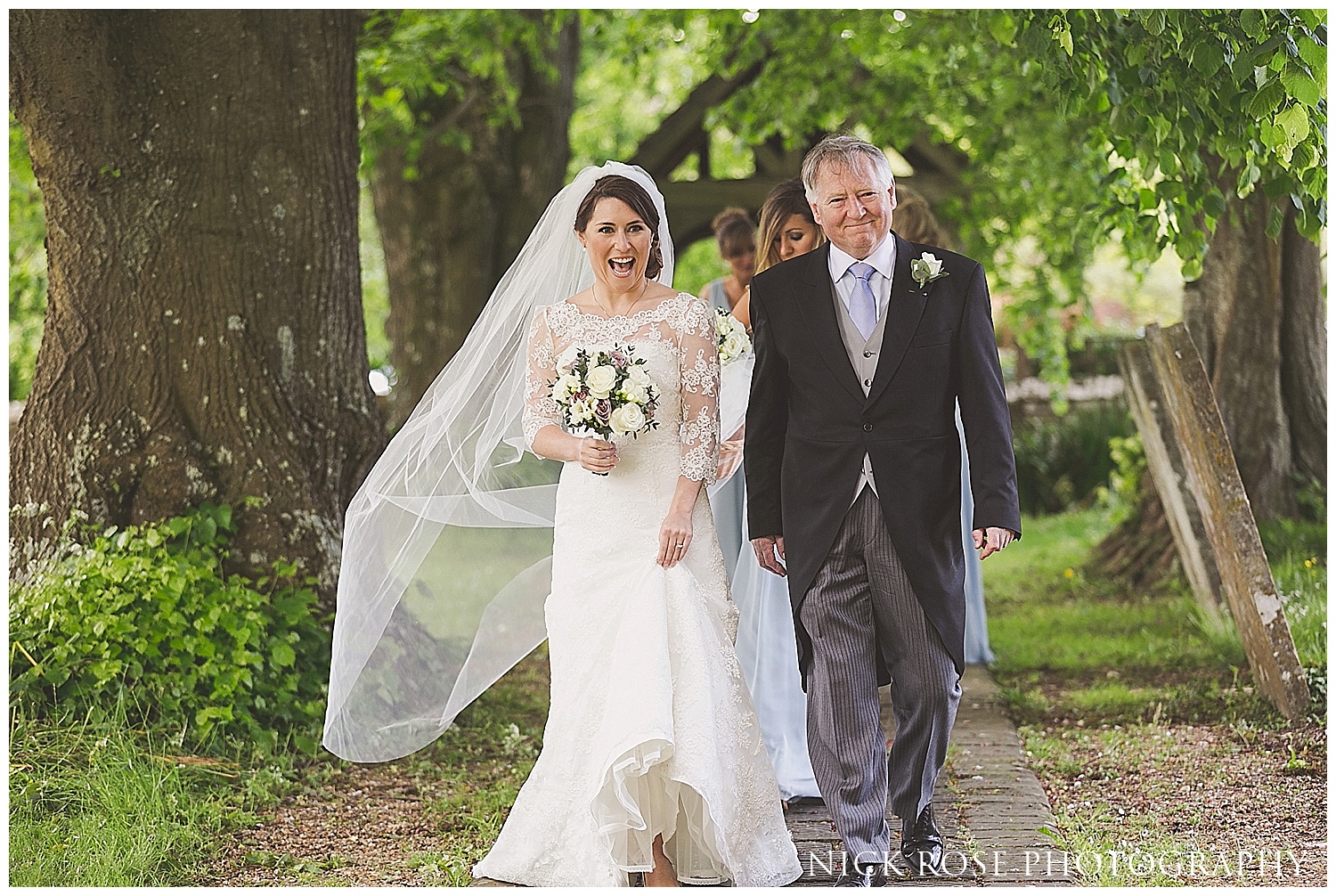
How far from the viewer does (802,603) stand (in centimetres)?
374

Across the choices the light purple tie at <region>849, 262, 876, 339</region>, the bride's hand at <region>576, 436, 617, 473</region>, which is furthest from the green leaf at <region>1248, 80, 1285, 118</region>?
the bride's hand at <region>576, 436, 617, 473</region>

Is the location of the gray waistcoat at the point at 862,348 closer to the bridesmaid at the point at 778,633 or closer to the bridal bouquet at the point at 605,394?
the bridal bouquet at the point at 605,394

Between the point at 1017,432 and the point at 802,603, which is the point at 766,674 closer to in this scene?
the point at 802,603

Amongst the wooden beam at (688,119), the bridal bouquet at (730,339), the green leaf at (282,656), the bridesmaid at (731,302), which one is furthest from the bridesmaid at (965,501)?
the wooden beam at (688,119)

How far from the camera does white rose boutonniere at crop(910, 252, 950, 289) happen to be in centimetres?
360

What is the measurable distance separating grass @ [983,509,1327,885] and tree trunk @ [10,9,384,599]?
3.16 metres

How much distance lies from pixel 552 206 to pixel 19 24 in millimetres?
2601

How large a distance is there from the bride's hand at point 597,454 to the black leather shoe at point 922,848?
54.7 inches

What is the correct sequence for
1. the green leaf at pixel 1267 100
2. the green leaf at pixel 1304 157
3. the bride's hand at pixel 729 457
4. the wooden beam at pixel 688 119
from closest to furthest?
the green leaf at pixel 1267 100
the green leaf at pixel 1304 157
the bride's hand at pixel 729 457
the wooden beam at pixel 688 119

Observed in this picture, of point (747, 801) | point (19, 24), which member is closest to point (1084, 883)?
point (747, 801)

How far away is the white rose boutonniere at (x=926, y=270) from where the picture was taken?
360 centimetres

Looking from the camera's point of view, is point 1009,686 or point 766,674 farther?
point 1009,686

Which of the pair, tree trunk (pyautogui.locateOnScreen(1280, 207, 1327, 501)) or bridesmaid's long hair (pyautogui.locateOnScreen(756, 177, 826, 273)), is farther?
tree trunk (pyautogui.locateOnScreen(1280, 207, 1327, 501))

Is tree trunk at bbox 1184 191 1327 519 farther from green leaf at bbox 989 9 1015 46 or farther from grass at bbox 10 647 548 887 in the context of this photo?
grass at bbox 10 647 548 887
